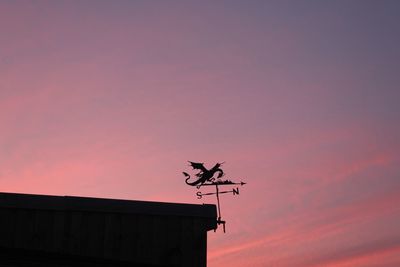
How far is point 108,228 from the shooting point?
14.1 metres

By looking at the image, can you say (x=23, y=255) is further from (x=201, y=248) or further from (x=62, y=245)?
(x=201, y=248)

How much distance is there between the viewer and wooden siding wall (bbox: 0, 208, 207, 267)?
1382cm

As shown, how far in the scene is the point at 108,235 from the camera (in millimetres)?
14062

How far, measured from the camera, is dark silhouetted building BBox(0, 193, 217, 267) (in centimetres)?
1384

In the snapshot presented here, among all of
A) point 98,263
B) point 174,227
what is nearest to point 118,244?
point 174,227

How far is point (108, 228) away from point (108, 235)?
0.19m

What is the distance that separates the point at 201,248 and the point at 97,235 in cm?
272

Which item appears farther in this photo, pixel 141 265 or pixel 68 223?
pixel 68 223

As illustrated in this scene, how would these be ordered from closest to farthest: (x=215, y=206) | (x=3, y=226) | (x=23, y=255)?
(x=23, y=255)
(x=3, y=226)
(x=215, y=206)

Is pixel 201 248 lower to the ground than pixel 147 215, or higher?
lower

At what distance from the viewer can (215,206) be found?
14750 mm

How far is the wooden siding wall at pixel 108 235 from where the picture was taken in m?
13.8

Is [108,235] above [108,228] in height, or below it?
below

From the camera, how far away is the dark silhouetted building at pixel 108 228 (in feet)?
45.4
